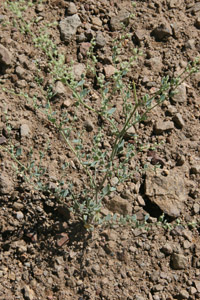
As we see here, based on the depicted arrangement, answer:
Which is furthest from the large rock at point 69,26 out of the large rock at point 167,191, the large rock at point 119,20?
the large rock at point 167,191

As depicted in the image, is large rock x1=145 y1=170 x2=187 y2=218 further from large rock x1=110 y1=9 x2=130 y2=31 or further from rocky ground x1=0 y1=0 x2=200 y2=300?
large rock x1=110 y1=9 x2=130 y2=31

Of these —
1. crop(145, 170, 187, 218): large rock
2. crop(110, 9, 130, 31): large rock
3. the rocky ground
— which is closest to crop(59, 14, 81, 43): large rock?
the rocky ground

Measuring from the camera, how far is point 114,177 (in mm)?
3021

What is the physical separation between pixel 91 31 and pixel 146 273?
2148 millimetres

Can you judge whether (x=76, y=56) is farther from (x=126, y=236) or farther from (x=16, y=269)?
(x=16, y=269)

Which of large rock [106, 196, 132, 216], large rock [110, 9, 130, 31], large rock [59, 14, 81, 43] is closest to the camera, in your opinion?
large rock [106, 196, 132, 216]

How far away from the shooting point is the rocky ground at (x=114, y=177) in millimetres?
2695

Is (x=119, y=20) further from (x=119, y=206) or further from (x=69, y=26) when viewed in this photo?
(x=119, y=206)

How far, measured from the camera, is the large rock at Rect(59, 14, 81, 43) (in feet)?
11.4

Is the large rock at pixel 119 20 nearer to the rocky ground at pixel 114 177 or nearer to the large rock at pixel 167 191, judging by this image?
the rocky ground at pixel 114 177

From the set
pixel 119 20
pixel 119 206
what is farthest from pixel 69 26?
pixel 119 206

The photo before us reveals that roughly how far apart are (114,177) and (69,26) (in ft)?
4.87

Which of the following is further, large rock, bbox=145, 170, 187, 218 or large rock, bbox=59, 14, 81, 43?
large rock, bbox=59, 14, 81, 43

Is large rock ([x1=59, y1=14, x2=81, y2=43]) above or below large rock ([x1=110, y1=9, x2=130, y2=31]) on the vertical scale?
below
